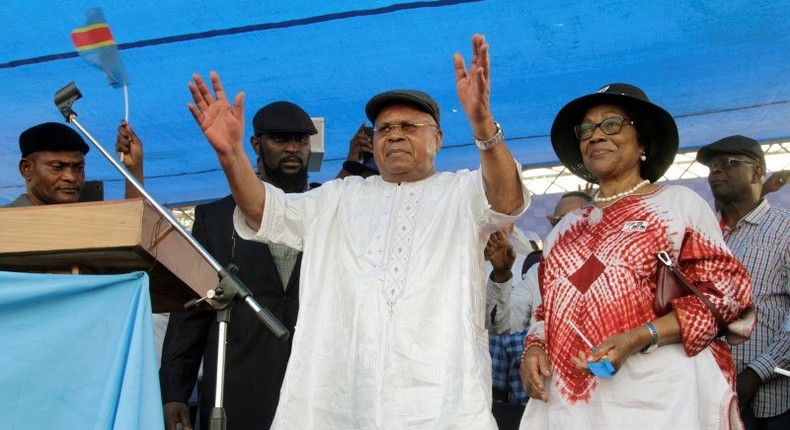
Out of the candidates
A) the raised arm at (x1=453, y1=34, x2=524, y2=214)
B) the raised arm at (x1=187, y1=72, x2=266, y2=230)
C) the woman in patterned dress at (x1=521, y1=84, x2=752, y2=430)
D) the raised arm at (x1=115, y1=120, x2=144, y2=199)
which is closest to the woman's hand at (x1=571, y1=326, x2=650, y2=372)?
the woman in patterned dress at (x1=521, y1=84, x2=752, y2=430)

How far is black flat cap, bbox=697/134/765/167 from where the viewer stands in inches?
187

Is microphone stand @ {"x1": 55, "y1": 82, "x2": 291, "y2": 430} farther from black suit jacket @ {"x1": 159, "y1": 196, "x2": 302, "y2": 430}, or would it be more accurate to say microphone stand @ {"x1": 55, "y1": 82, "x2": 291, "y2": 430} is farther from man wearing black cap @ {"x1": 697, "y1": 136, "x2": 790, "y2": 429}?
man wearing black cap @ {"x1": 697, "y1": 136, "x2": 790, "y2": 429}

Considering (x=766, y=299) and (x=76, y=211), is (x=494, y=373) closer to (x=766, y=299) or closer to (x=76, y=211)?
(x=766, y=299)

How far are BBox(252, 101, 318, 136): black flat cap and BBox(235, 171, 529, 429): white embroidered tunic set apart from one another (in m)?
1.19

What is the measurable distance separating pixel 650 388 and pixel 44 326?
1.75 meters

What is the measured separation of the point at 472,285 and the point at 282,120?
1.81 m

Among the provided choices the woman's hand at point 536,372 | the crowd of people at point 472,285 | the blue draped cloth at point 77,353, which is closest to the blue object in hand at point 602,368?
the crowd of people at point 472,285

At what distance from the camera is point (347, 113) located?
→ 5.45m

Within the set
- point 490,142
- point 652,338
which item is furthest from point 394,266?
point 652,338

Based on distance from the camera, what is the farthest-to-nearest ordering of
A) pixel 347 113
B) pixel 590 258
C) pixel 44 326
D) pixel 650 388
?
pixel 347 113
pixel 590 258
pixel 650 388
pixel 44 326

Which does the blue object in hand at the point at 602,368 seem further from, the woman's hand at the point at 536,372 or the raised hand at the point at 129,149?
the raised hand at the point at 129,149

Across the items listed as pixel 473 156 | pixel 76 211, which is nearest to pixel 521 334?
pixel 473 156

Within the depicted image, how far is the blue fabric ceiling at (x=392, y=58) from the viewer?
4.34m

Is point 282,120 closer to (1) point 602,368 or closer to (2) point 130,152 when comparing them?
(2) point 130,152
